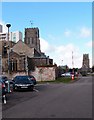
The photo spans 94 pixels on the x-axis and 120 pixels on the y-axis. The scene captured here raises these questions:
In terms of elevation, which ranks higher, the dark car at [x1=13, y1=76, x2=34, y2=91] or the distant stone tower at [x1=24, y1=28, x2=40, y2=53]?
the distant stone tower at [x1=24, y1=28, x2=40, y2=53]

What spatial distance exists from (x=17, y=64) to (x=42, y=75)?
18490 millimetres

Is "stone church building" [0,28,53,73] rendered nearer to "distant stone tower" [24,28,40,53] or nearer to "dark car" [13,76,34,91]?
"distant stone tower" [24,28,40,53]

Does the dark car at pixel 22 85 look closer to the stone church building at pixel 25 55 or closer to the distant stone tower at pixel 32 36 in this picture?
the stone church building at pixel 25 55

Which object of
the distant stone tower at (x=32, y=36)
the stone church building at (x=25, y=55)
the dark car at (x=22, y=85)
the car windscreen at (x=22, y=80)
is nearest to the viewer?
the dark car at (x=22, y=85)

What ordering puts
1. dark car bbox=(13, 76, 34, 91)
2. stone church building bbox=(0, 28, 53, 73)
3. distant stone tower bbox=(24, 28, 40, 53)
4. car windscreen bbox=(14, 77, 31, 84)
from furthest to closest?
distant stone tower bbox=(24, 28, 40, 53) → stone church building bbox=(0, 28, 53, 73) → car windscreen bbox=(14, 77, 31, 84) → dark car bbox=(13, 76, 34, 91)

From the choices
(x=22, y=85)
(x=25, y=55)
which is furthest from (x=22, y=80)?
(x=25, y=55)

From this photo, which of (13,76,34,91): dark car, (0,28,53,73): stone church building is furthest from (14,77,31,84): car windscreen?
(0,28,53,73): stone church building

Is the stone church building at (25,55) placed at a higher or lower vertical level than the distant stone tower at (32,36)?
lower

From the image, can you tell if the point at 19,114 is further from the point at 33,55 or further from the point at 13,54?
the point at 33,55

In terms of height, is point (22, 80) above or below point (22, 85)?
above

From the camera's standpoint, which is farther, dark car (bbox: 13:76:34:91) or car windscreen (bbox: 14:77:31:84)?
car windscreen (bbox: 14:77:31:84)

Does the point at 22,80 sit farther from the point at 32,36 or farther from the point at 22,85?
the point at 32,36

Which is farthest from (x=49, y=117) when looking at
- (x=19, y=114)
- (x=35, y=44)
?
(x=35, y=44)

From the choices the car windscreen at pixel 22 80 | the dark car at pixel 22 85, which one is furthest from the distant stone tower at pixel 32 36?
the dark car at pixel 22 85
